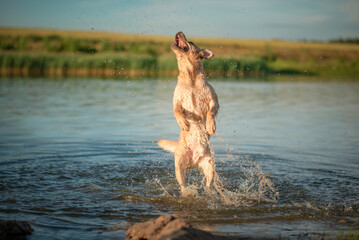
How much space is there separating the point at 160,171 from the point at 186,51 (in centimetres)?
294

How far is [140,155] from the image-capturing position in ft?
32.2

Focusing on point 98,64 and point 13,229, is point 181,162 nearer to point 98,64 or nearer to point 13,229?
point 13,229

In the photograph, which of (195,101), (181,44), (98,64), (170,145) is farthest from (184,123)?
(98,64)

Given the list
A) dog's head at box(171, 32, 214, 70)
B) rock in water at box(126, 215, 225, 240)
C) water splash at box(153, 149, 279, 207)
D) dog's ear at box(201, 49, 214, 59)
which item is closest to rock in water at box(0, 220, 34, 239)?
rock in water at box(126, 215, 225, 240)

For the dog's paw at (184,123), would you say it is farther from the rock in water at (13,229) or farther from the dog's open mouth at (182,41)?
the rock in water at (13,229)

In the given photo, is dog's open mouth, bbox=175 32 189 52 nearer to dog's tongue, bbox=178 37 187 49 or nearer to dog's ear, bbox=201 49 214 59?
dog's tongue, bbox=178 37 187 49

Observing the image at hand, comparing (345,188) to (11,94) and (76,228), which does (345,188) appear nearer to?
(76,228)

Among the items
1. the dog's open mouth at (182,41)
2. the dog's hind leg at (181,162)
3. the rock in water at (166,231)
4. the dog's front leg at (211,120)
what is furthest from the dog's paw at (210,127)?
the rock in water at (166,231)

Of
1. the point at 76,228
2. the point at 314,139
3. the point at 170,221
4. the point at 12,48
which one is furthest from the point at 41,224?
the point at 12,48

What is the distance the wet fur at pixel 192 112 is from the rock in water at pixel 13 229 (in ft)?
8.02

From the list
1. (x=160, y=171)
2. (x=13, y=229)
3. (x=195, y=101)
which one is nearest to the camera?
(x=13, y=229)

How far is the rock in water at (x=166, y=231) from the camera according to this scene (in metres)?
4.32

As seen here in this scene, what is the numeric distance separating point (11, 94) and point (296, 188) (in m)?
17.6

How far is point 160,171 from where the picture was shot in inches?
339
